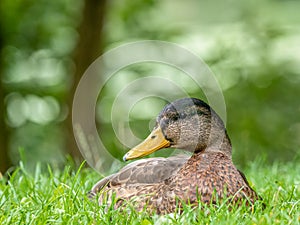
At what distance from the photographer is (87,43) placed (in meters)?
7.75

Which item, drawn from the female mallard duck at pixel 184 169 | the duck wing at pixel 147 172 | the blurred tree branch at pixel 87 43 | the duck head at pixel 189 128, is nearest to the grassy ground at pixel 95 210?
the female mallard duck at pixel 184 169

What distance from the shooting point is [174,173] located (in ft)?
11.9

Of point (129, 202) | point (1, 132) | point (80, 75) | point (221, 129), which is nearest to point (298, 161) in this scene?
point (221, 129)

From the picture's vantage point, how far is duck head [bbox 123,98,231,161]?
3.58 meters

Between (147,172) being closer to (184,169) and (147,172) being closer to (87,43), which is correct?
(184,169)

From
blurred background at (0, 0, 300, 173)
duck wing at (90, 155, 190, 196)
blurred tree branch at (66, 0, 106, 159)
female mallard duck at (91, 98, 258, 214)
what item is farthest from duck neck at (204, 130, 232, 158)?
blurred tree branch at (66, 0, 106, 159)

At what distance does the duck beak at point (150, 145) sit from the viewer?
11.5 feet

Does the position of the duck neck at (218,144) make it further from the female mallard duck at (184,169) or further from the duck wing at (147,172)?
the duck wing at (147,172)

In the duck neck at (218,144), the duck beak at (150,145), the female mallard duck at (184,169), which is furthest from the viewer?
the duck neck at (218,144)

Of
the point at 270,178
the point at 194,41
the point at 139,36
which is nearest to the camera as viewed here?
the point at 270,178

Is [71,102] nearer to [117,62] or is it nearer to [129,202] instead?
[117,62]

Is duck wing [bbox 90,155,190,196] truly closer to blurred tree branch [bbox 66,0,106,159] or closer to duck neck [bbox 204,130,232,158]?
duck neck [bbox 204,130,232,158]

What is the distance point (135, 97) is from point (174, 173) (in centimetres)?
419

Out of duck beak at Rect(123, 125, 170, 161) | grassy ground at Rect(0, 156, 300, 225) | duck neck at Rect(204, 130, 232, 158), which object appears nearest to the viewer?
grassy ground at Rect(0, 156, 300, 225)
